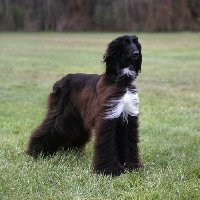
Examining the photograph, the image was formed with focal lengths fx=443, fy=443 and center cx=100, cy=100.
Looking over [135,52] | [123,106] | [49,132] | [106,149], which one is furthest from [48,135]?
[135,52]

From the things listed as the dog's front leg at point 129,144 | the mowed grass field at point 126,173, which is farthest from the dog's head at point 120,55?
the mowed grass field at point 126,173

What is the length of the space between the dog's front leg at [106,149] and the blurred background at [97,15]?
42.0 m

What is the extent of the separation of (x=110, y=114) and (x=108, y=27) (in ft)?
149

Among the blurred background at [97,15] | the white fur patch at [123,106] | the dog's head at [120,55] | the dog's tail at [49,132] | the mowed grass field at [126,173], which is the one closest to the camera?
the mowed grass field at [126,173]

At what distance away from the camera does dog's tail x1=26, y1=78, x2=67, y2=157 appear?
19.8 ft

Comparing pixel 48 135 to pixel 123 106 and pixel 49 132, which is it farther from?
pixel 123 106

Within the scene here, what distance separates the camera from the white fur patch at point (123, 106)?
5.15 m

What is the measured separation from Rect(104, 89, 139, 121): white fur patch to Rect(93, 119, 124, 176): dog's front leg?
86mm

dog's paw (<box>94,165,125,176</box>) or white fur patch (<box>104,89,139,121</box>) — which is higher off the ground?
white fur patch (<box>104,89,139,121</box>)

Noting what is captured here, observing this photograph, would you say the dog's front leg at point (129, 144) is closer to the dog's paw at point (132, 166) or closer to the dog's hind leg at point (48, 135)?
the dog's paw at point (132, 166)

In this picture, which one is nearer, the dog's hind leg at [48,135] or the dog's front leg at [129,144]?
the dog's front leg at [129,144]

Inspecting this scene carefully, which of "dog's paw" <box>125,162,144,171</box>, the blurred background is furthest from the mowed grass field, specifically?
the blurred background

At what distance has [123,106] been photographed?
518cm

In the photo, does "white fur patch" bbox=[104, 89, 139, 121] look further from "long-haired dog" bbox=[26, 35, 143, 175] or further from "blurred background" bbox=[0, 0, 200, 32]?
"blurred background" bbox=[0, 0, 200, 32]
